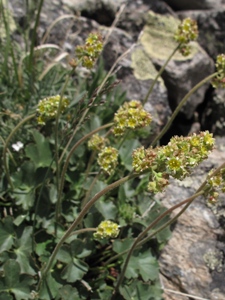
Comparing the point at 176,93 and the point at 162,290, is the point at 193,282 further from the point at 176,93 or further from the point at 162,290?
the point at 176,93

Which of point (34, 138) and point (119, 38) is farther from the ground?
point (119, 38)

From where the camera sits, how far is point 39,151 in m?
2.92

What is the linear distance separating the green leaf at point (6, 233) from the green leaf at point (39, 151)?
0.45 metres

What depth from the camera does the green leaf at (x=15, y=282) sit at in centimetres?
239

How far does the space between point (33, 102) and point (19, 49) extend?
1.95ft

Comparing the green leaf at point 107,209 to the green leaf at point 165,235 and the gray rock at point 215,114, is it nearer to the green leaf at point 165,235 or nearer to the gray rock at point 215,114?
the green leaf at point 165,235

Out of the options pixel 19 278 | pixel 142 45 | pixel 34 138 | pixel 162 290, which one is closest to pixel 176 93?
pixel 142 45

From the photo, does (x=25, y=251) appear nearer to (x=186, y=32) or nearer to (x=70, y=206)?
(x=70, y=206)

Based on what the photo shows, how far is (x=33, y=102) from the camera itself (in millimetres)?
3293

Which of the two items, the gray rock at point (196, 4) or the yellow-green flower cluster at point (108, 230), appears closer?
the yellow-green flower cluster at point (108, 230)

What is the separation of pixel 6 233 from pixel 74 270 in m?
0.44

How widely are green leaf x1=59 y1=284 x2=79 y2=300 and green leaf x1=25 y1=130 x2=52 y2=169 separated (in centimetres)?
79

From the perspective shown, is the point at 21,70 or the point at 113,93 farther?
the point at 113,93

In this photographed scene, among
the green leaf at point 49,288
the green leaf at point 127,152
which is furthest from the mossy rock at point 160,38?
the green leaf at point 49,288
